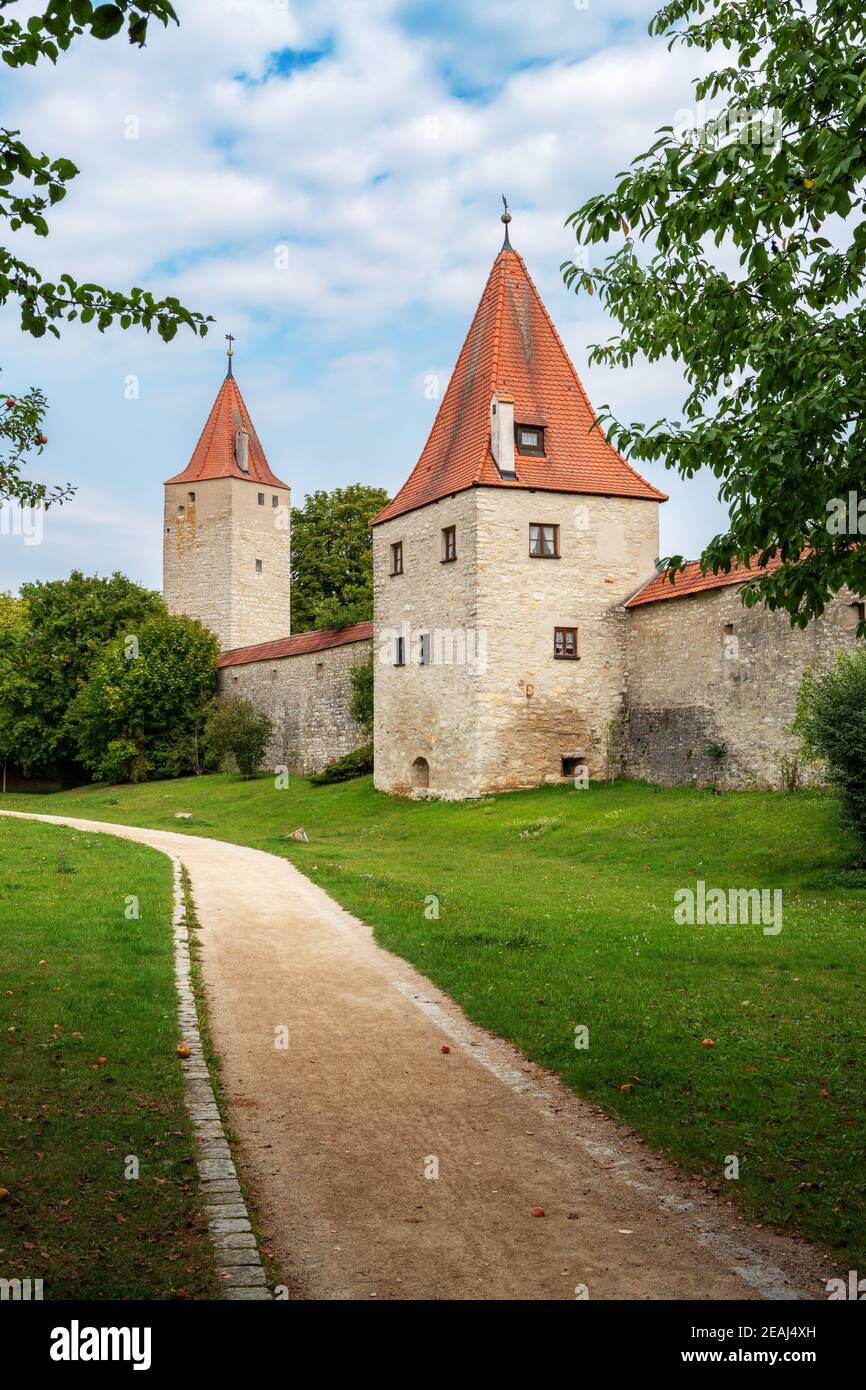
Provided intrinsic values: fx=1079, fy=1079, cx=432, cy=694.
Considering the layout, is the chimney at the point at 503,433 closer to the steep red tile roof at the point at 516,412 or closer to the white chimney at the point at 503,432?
the white chimney at the point at 503,432

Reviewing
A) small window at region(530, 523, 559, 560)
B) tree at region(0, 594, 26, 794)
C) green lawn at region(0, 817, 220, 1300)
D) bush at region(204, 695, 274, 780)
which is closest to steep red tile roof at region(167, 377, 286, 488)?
tree at region(0, 594, 26, 794)

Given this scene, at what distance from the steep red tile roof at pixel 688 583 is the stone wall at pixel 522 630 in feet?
2.56

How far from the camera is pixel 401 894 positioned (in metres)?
14.2

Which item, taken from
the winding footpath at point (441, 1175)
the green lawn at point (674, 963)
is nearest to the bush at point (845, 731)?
the green lawn at point (674, 963)

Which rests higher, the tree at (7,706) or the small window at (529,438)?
the small window at (529,438)

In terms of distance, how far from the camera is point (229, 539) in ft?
176

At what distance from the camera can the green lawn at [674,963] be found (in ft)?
18.5

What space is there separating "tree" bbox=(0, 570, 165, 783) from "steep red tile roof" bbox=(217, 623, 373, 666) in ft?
21.8

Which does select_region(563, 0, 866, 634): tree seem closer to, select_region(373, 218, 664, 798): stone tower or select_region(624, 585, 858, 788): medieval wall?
select_region(624, 585, 858, 788): medieval wall

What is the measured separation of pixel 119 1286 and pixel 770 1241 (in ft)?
8.67

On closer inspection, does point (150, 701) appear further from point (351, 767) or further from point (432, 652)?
point (432, 652)

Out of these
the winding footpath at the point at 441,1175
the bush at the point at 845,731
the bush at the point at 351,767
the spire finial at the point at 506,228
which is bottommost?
the winding footpath at the point at 441,1175

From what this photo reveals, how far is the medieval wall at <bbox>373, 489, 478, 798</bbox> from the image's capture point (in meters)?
27.2
